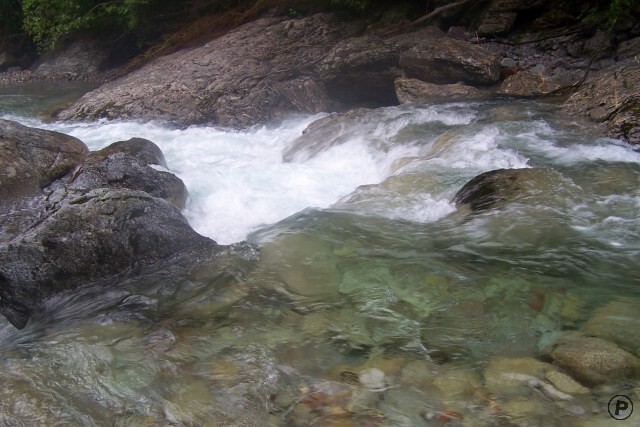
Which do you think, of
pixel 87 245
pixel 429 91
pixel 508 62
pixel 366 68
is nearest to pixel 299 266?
pixel 87 245

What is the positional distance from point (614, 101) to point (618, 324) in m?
5.21

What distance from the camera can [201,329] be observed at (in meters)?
3.59

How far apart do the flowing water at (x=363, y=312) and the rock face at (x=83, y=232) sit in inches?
10.3

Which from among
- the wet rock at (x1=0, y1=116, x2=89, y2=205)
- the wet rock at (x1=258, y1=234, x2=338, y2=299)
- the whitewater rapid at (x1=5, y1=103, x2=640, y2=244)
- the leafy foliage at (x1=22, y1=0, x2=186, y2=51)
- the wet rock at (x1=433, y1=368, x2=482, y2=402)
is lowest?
the whitewater rapid at (x1=5, y1=103, x2=640, y2=244)

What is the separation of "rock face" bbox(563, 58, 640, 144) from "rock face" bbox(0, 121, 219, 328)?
5.52 metres

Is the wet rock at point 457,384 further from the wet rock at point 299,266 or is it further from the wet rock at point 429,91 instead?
the wet rock at point 429,91

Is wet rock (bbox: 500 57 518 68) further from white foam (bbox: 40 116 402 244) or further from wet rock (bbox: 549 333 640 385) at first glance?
wet rock (bbox: 549 333 640 385)

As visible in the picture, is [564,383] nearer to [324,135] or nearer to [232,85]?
[324,135]

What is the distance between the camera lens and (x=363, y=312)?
369 centimetres

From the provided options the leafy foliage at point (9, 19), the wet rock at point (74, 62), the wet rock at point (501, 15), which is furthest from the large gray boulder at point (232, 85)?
the leafy foliage at point (9, 19)

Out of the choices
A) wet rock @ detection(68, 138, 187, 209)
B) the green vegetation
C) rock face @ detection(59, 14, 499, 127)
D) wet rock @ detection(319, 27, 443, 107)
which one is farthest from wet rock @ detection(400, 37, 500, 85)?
wet rock @ detection(68, 138, 187, 209)

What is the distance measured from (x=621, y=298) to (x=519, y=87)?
663 centimetres

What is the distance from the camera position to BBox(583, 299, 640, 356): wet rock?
3.17 meters

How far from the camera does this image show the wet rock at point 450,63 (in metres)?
9.77
